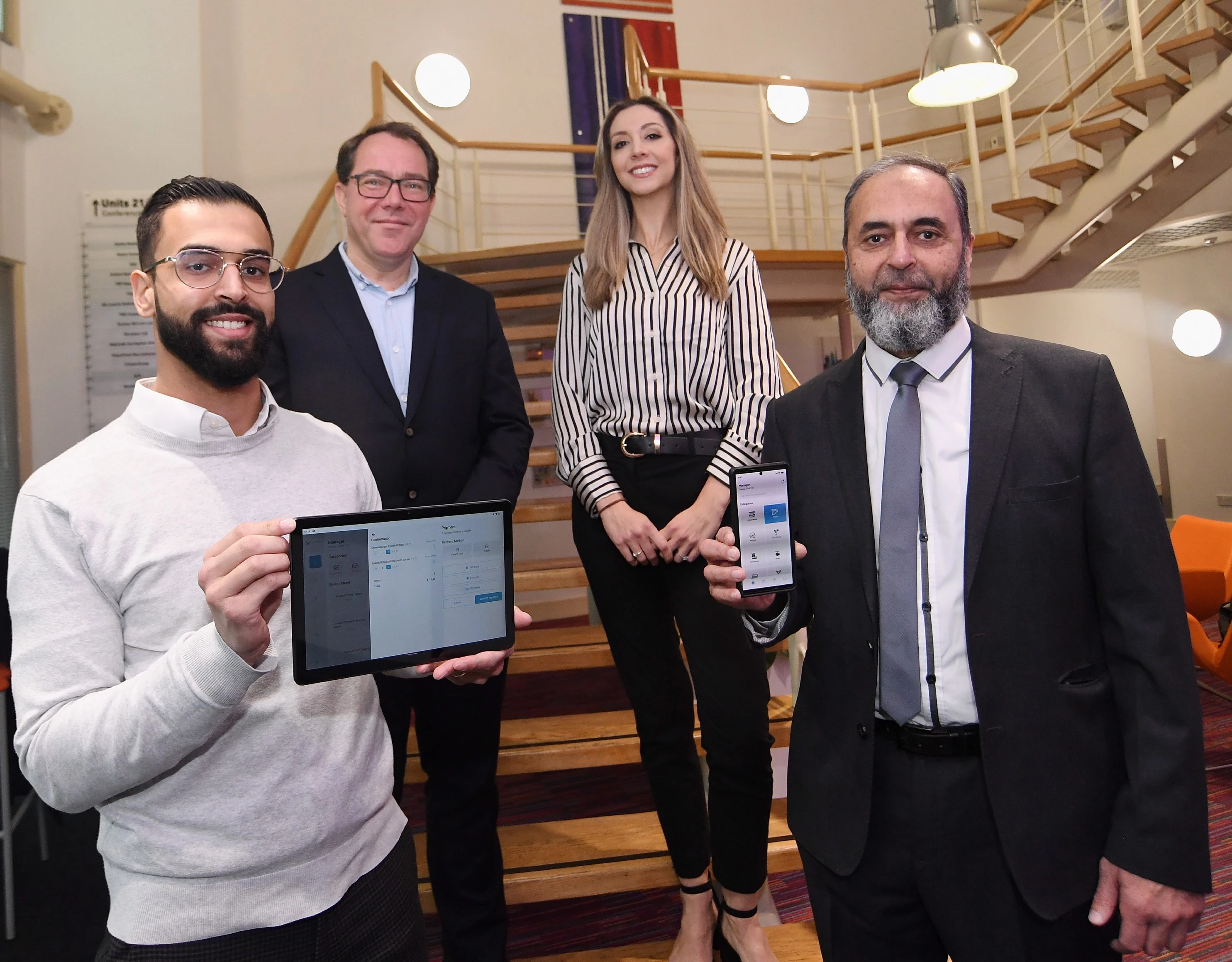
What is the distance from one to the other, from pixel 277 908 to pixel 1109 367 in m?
1.33

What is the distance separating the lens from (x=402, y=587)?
1039 millimetres

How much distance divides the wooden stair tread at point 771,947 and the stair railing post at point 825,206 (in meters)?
5.24

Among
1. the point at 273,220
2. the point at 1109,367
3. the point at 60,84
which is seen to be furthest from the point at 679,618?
the point at 273,220

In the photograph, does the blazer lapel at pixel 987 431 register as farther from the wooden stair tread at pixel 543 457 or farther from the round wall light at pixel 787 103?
the round wall light at pixel 787 103

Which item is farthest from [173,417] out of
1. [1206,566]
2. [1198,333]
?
[1198,333]

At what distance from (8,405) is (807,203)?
5804mm

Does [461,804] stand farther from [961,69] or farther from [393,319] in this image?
[961,69]

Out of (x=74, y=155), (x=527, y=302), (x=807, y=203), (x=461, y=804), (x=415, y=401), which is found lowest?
(x=461, y=804)

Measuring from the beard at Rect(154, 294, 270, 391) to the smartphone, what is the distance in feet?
2.29

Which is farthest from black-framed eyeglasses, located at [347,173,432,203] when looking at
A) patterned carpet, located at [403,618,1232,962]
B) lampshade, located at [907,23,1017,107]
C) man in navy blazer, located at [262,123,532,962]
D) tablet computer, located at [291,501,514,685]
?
A: lampshade, located at [907,23,1017,107]

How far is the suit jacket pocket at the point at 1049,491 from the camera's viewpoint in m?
1.08

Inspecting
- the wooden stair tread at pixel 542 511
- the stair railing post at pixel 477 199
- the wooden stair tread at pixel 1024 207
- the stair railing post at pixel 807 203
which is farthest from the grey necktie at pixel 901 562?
the stair railing post at pixel 807 203

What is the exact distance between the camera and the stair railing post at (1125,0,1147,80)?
167 inches

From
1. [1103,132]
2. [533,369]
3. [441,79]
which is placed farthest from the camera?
[441,79]
